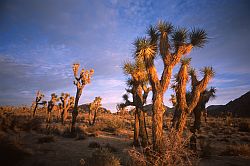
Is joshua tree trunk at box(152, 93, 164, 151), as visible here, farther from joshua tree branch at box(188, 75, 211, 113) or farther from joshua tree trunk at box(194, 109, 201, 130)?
joshua tree trunk at box(194, 109, 201, 130)

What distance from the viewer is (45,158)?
26.2 ft

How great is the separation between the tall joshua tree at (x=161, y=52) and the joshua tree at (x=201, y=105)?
3.31m

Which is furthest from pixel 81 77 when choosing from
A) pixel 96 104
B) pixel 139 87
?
pixel 96 104

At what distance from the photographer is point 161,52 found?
342 inches

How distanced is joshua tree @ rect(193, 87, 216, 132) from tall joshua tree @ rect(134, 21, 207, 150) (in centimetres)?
331

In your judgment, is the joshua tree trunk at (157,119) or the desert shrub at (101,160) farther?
the joshua tree trunk at (157,119)

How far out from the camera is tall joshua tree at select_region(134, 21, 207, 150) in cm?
778

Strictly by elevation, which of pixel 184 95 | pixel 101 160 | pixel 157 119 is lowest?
pixel 101 160

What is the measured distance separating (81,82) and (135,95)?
22.4 feet

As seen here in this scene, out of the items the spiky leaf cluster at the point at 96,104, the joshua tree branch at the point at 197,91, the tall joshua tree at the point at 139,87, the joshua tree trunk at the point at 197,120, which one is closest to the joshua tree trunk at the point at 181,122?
the joshua tree branch at the point at 197,91

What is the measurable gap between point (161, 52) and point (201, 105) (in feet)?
14.8

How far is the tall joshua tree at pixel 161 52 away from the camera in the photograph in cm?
778

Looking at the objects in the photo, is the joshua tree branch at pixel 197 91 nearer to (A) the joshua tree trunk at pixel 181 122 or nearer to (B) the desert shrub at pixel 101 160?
(A) the joshua tree trunk at pixel 181 122

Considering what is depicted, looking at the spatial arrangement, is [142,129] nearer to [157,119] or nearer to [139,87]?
[139,87]
